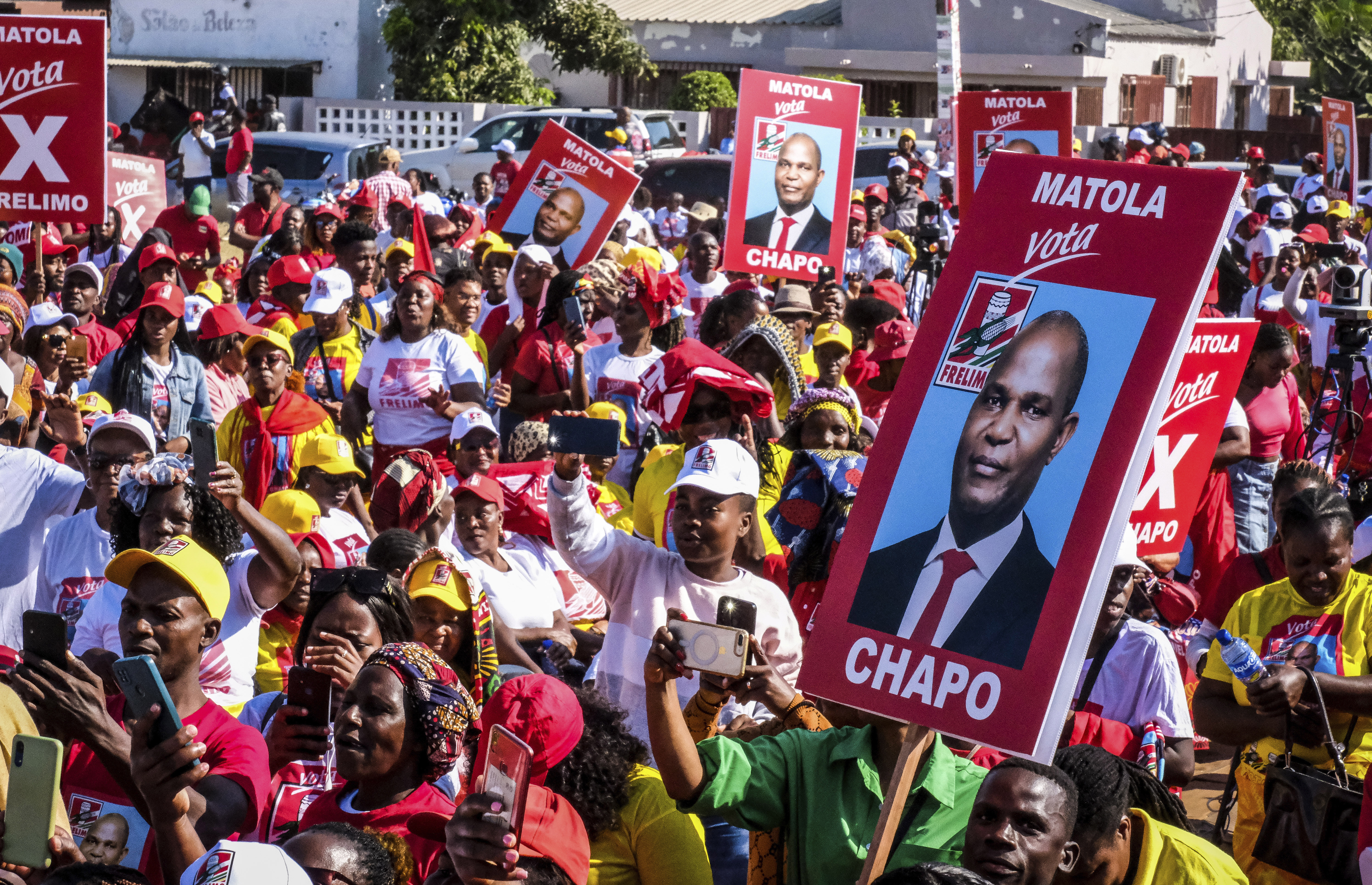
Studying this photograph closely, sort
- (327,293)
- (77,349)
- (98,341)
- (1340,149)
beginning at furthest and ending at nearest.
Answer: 1. (1340,149)
2. (98,341)
3. (327,293)
4. (77,349)

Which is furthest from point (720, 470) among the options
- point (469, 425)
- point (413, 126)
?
point (413, 126)

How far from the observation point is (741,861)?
413cm

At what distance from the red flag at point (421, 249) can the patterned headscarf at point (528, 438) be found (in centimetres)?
405

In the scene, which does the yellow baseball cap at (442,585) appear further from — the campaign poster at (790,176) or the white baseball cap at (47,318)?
the campaign poster at (790,176)

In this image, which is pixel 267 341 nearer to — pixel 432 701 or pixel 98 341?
pixel 98 341

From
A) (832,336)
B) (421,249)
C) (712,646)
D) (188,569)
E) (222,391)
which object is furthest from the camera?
(421,249)

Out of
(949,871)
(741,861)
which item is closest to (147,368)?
(741,861)

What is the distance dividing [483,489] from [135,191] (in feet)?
26.0

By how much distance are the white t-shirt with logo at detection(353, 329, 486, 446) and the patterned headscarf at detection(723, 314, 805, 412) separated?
1.26 meters

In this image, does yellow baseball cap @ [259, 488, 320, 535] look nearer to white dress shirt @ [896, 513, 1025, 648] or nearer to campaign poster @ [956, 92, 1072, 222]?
white dress shirt @ [896, 513, 1025, 648]

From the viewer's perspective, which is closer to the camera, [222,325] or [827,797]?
[827,797]

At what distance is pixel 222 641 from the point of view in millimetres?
4633

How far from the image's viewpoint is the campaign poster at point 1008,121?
37.1 feet

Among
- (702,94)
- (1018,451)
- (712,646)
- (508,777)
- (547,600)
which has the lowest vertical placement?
(547,600)
